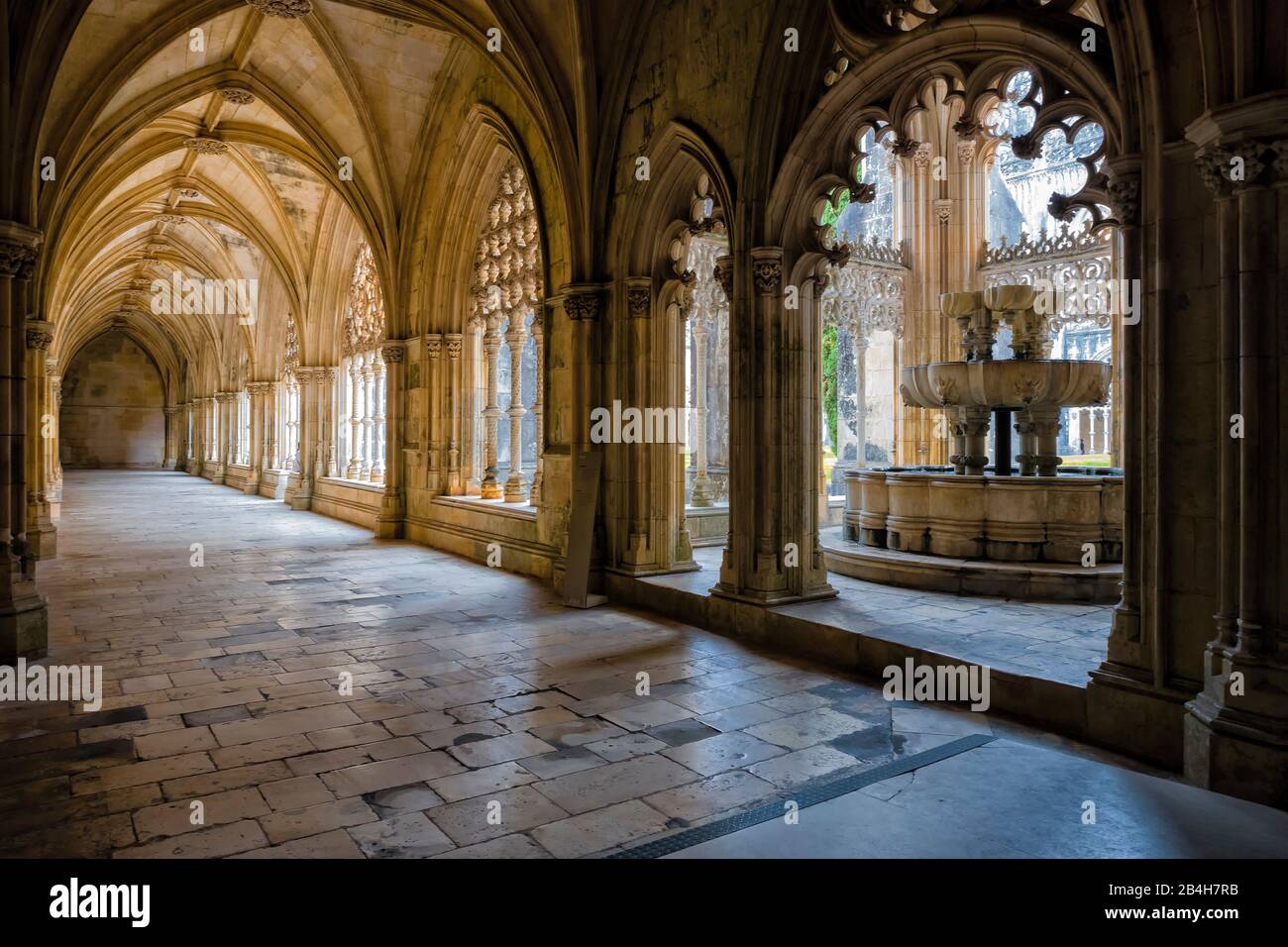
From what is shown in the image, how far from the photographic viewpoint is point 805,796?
2.80 metres

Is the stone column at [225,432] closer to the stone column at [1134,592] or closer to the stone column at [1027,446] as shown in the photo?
the stone column at [1027,446]

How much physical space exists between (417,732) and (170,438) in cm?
3514

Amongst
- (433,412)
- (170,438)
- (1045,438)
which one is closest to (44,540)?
(433,412)

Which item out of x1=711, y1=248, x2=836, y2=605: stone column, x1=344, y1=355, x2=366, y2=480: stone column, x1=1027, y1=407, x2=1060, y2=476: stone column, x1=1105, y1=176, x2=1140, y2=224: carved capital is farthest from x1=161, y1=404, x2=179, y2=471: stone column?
x1=1105, y1=176, x2=1140, y2=224: carved capital

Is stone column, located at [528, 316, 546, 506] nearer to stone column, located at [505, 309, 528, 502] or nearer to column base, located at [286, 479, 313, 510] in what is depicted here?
stone column, located at [505, 309, 528, 502]

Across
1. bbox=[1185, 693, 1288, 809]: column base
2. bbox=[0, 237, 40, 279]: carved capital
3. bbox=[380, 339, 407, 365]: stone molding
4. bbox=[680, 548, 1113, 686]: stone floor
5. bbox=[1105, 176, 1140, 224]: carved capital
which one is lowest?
bbox=[1185, 693, 1288, 809]: column base

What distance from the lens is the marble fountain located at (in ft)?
18.1

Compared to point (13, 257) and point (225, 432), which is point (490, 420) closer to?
point (13, 257)

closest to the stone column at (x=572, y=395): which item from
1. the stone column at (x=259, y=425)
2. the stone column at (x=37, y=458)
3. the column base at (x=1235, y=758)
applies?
the column base at (x=1235, y=758)

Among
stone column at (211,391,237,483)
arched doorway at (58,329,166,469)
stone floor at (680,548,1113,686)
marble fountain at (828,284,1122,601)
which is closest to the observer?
stone floor at (680,548,1113,686)

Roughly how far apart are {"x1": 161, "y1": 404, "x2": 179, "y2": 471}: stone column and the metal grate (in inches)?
1407

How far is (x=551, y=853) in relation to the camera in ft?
7.95
